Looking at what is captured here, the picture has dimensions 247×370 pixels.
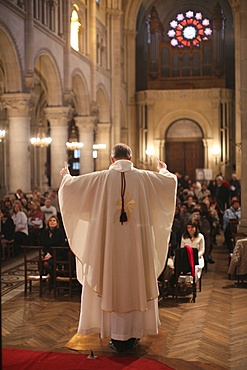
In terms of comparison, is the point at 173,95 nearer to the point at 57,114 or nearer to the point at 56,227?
the point at 57,114

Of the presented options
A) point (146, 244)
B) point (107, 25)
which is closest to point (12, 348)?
point (146, 244)

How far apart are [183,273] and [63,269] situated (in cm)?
199

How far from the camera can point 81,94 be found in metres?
23.9

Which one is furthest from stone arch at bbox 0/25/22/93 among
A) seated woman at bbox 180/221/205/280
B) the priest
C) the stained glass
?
the stained glass

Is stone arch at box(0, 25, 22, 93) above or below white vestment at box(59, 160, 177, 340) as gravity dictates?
above

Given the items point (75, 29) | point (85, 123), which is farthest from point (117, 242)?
point (85, 123)

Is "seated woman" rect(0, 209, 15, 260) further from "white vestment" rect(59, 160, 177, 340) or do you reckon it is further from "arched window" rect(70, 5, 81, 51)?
"arched window" rect(70, 5, 81, 51)

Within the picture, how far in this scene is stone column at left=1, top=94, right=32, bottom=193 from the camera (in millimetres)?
16984

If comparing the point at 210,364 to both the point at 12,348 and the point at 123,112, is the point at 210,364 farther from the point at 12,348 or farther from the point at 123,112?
the point at 123,112

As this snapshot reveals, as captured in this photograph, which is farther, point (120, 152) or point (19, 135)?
point (19, 135)

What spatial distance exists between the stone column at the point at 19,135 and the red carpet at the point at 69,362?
1214cm

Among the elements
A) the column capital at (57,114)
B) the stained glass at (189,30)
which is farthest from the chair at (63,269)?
the stained glass at (189,30)

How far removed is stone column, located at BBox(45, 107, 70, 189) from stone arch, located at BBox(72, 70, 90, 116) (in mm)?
→ 3000

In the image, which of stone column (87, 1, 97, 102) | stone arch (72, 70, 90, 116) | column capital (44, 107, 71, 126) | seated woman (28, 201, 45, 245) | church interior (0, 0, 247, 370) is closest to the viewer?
church interior (0, 0, 247, 370)
